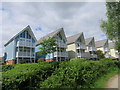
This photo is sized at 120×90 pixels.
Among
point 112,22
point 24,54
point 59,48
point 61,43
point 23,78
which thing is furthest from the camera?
point 61,43

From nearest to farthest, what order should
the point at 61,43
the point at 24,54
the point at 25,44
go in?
the point at 24,54 < the point at 25,44 < the point at 61,43

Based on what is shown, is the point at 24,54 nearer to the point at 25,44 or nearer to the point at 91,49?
the point at 25,44

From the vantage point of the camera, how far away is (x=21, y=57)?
20328 millimetres

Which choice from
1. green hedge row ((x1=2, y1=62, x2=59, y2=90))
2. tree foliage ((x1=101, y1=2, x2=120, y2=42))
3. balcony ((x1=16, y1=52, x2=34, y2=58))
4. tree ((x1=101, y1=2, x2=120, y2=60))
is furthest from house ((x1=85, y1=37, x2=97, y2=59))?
green hedge row ((x1=2, y1=62, x2=59, y2=90))

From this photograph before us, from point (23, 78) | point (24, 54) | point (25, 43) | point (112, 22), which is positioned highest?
point (112, 22)

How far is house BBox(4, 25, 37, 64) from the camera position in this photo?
760 inches

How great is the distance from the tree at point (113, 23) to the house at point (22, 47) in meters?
16.3

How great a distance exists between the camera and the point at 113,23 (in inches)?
567

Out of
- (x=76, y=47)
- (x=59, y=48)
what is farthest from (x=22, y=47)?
(x=76, y=47)

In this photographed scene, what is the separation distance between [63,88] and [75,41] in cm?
2149

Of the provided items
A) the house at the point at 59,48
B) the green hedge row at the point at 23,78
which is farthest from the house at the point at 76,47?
the green hedge row at the point at 23,78

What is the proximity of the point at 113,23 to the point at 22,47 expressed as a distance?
1926cm

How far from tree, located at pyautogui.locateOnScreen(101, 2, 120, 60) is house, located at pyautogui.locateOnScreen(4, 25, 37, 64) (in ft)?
53.6

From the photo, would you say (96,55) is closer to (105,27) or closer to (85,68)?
(105,27)
